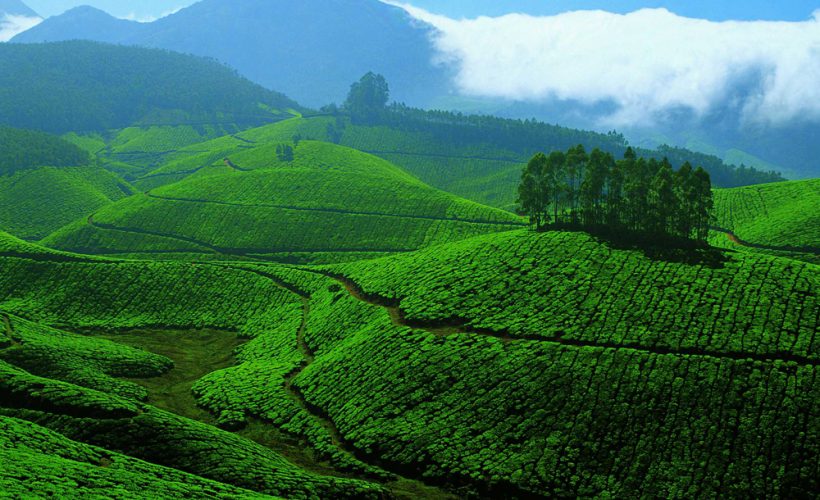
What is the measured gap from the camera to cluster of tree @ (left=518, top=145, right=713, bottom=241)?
368 ft

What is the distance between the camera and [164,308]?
418 feet

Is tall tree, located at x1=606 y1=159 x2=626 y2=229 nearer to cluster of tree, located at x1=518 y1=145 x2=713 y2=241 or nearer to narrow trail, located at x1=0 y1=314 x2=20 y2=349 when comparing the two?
cluster of tree, located at x1=518 y1=145 x2=713 y2=241

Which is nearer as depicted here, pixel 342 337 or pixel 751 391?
pixel 751 391

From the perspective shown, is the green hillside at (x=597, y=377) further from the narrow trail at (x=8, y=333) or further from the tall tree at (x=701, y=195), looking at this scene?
the narrow trail at (x=8, y=333)

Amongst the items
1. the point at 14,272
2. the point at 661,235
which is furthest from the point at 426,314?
the point at 14,272

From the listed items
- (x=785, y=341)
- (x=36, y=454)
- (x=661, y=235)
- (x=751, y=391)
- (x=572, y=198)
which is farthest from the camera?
(x=572, y=198)

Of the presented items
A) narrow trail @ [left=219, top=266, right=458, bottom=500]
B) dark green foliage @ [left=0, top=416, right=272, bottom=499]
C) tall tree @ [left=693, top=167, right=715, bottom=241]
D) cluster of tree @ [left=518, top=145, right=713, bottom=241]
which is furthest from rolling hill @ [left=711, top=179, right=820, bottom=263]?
dark green foliage @ [left=0, top=416, right=272, bottom=499]

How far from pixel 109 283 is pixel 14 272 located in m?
Result: 21.0

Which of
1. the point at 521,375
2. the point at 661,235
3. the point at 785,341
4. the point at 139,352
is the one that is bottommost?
the point at 139,352

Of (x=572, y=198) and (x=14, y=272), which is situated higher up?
(x=572, y=198)

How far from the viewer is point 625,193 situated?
4695 inches

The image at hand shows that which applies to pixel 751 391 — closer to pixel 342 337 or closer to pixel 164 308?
pixel 342 337

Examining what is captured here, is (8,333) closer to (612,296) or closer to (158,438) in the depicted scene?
(158,438)

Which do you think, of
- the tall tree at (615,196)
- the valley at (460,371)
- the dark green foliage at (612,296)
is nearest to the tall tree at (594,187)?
the valley at (460,371)
